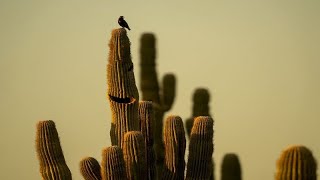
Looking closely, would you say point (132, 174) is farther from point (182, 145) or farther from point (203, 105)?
point (203, 105)

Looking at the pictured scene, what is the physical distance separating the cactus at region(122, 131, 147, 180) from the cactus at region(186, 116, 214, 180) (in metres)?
0.71

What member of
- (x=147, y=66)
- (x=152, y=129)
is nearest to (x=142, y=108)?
(x=152, y=129)

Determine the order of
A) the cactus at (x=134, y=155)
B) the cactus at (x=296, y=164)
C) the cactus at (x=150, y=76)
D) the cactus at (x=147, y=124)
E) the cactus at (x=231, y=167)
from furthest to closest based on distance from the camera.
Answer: the cactus at (x=150, y=76)
the cactus at (x=231, y=167)
the cactus at (x=147, y=124)
the cactus at (x=134, y=155)
the cactus at (x=296, y=164)

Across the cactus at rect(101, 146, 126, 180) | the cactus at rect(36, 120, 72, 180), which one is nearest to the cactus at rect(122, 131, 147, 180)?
the cactus at rect(101, 146, 126, 180)

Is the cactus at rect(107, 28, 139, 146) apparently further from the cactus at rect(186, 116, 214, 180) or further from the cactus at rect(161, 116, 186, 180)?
the cactus at rect(186, 116, 214, 180)

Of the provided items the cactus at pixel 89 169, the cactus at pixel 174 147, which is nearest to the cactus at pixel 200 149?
the cactus at pixel 174 147

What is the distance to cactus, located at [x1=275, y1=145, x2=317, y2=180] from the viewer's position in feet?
21.5

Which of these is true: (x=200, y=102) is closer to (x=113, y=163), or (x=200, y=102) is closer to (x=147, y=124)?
(x=147, y=124)

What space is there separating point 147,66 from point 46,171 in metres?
3.28

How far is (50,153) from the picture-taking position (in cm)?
896

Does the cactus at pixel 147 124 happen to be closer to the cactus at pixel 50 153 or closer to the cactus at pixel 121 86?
the cactus at pixel 121 86

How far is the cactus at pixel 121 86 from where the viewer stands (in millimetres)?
8961

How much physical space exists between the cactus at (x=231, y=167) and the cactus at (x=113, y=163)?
11.1ft

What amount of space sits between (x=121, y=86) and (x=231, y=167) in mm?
3316
